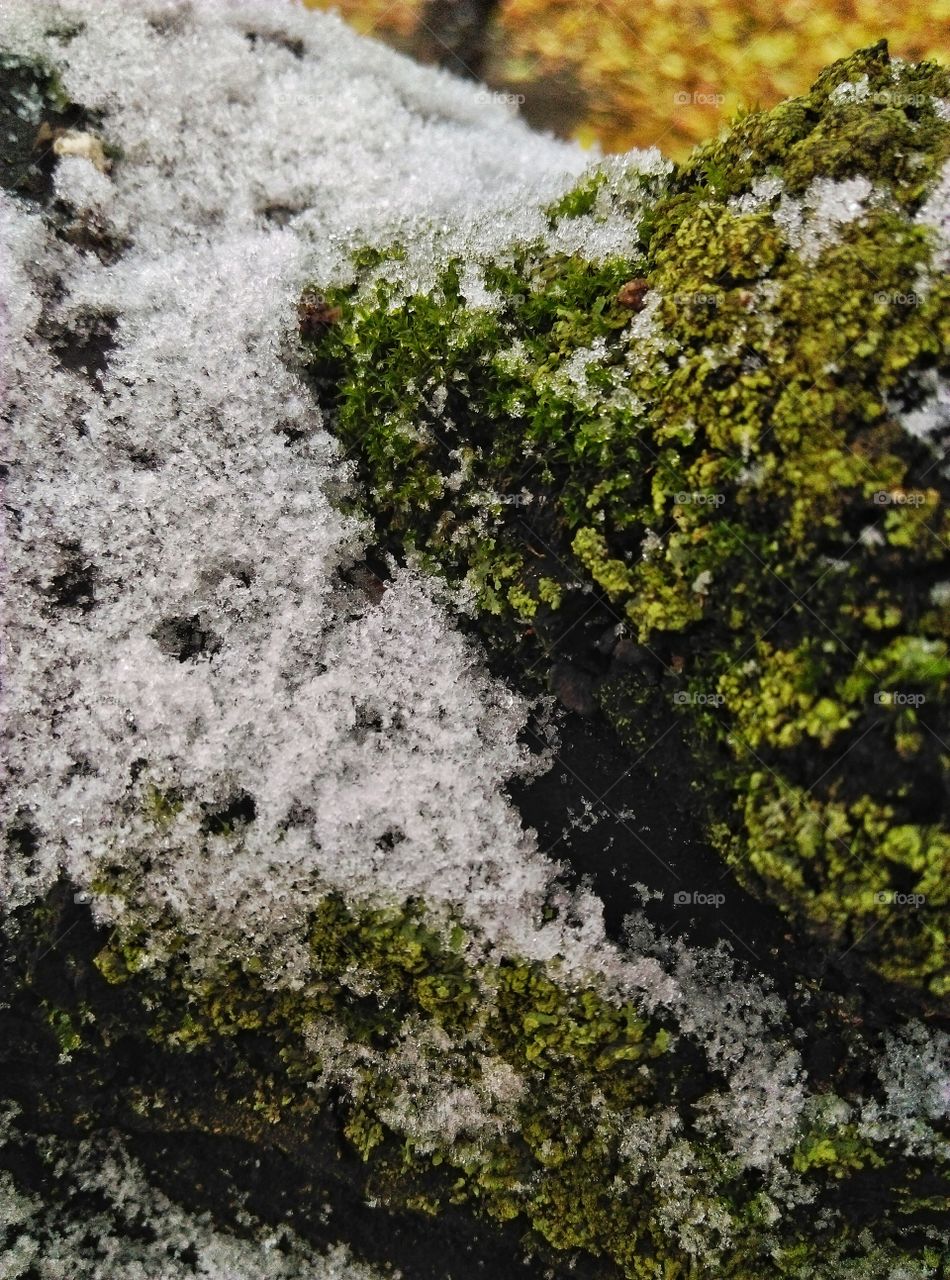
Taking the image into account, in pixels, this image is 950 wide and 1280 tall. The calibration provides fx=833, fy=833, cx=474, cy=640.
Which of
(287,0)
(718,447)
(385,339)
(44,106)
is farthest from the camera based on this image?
(287,0)

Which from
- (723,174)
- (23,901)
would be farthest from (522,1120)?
(723,174)

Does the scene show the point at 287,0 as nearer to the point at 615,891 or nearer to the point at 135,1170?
the point at 615,891

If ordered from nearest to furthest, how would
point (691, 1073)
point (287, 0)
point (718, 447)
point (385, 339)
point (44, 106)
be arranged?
point (718, 447)
point (691, 1073)
point (385, 339)
point (44, 106)
point (287, 0)
